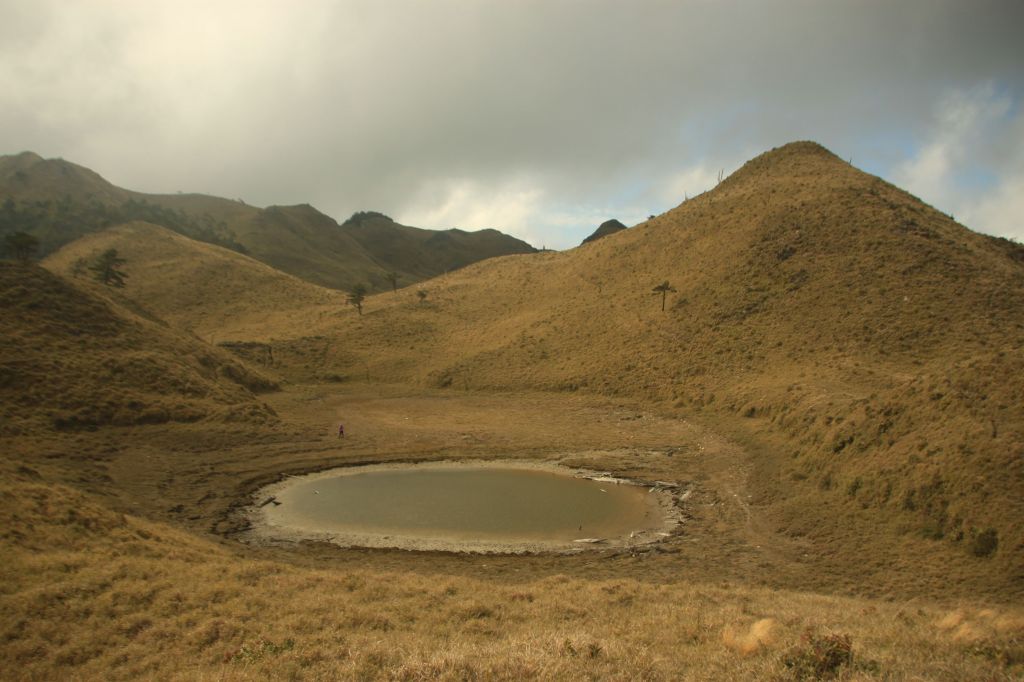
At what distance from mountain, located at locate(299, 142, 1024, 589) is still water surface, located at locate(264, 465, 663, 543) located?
21.3ft

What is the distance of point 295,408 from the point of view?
42.6 m

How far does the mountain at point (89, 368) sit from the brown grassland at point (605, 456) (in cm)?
19

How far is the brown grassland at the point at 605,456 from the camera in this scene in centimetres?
979

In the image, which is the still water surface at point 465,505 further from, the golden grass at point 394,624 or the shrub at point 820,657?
the shrub at point 820,657

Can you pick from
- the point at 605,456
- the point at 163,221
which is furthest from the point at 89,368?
the point at 163,221

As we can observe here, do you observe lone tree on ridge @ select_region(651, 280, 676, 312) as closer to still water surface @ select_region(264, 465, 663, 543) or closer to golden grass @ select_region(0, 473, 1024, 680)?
still water surface @ select_region(264, 465, 663, 543)

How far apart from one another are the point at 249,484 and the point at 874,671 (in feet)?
79.1

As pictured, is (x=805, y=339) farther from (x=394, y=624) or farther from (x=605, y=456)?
(x=394, y=624)

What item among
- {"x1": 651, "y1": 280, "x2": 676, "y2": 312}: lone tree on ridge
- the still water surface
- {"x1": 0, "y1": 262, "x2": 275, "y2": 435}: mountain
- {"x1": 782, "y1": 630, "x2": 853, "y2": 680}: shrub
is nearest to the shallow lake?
the still water surface

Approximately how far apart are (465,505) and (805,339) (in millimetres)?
33266

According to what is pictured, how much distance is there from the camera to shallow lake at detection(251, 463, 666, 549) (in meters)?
19.7

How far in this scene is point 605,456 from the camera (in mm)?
29797

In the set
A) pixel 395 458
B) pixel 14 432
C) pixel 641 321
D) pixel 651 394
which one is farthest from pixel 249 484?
pixel 641 321

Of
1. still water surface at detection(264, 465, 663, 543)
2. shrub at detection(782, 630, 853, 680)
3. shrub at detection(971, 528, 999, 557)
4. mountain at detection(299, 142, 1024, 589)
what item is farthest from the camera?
still water surface at detection(264, 465, 663, 543)
